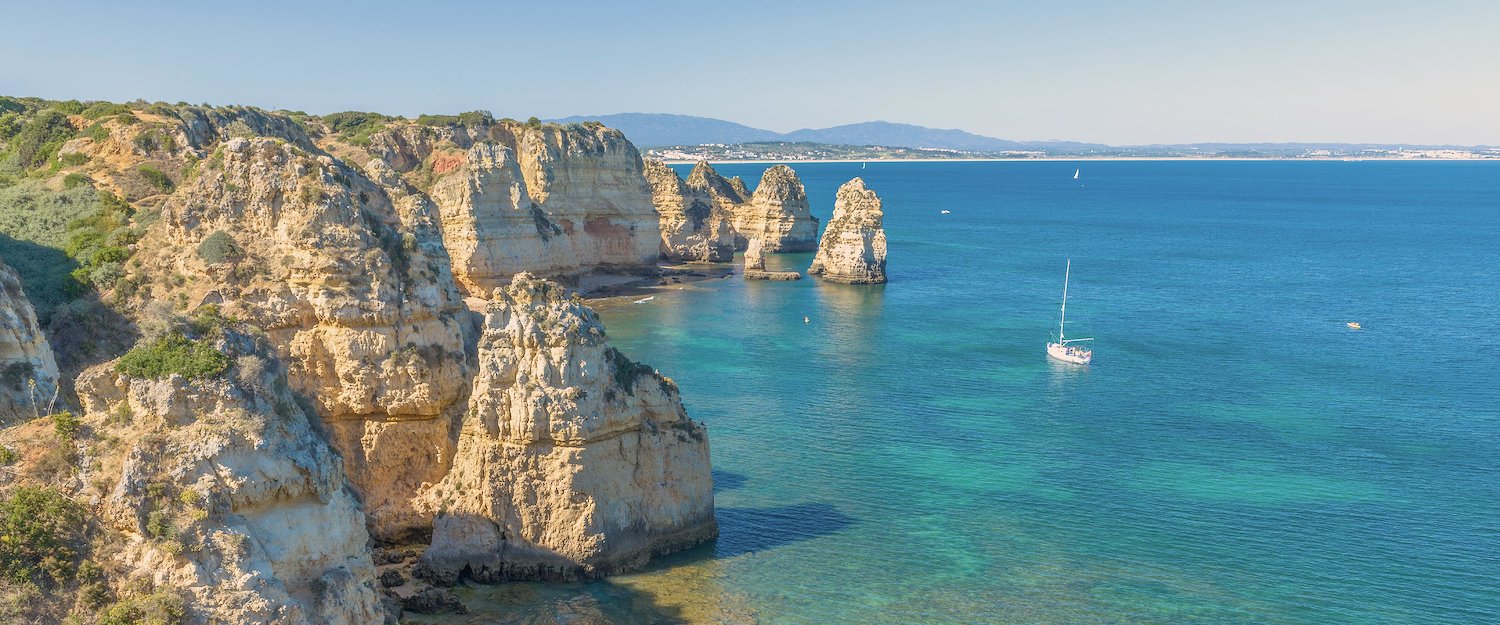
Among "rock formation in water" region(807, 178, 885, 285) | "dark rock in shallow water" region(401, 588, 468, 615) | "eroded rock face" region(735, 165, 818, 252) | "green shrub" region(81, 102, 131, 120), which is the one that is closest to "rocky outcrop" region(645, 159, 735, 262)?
"eroded rock face" region(735, 165, 818, 252)

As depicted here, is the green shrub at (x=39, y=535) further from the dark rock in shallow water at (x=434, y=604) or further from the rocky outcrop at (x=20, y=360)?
the dark rock in shallow water at (x=434, y=604)

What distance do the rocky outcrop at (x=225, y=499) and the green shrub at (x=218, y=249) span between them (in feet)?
32.6

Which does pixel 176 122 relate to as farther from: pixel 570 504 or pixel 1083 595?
pixel 1083 595

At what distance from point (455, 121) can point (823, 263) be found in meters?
32.0

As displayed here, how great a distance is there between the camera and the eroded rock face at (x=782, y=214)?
111 m

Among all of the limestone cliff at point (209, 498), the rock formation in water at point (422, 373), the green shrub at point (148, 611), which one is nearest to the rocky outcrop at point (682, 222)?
the rock formation in water at point (422, 373)

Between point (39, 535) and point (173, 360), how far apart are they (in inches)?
121

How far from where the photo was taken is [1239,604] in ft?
93.7

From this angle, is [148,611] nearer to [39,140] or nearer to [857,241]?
[39,140]

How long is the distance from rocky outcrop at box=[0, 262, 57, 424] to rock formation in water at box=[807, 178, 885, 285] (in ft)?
230

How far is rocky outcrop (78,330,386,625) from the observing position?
15367mm

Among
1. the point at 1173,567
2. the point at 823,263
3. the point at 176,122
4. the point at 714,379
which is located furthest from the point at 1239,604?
the point at 823,263

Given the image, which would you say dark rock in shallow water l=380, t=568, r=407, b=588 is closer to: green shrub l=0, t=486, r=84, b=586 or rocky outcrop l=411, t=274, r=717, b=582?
rocky outcrop l=411, t=274, r=717, b=582

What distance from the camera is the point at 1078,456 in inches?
1639
